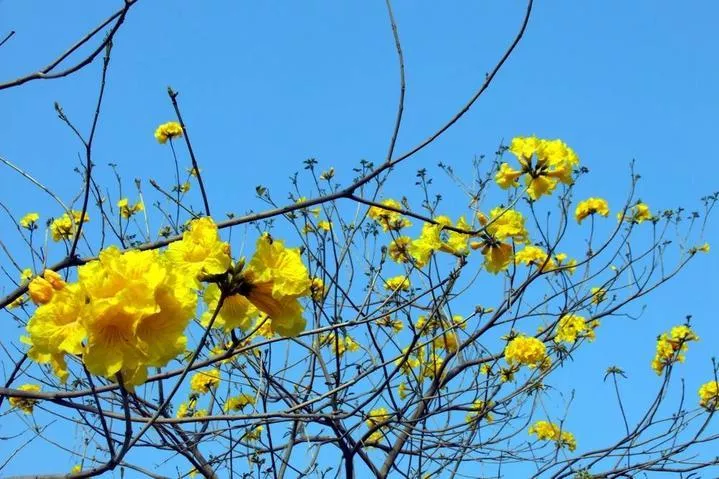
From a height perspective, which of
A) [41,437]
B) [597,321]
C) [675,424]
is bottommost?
[41,437]

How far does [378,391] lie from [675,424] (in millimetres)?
3497

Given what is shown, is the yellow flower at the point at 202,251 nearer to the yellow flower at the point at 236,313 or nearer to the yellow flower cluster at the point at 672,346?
the yellow flower at the point at 236,313

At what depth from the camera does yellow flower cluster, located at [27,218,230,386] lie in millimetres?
1556

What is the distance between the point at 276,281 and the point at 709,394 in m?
5.24

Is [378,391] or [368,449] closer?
[378,391]

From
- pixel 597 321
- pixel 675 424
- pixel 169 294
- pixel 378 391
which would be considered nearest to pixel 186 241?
pixel 169 294

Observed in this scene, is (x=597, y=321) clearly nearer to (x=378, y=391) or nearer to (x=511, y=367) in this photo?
(x=511, y=367)

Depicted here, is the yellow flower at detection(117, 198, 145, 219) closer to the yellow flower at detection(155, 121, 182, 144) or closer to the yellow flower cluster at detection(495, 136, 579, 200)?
the yellow flower at detection(155, 121, 182, 144)

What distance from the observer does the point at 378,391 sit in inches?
103

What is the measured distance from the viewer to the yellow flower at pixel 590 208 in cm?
563

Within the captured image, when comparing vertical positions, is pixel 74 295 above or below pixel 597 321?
below

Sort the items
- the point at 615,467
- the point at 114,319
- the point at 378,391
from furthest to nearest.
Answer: the point at 615,467 < the point at 378,391 < the point at 114,319

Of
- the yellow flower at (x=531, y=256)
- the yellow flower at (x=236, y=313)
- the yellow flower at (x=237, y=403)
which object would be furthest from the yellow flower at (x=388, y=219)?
the yellow flower at (x=236, y=313)

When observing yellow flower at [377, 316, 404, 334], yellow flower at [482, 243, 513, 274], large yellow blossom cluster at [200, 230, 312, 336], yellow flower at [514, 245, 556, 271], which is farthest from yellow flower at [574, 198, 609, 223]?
large yellow blossom cluster at [200, 230, 312, 336]
